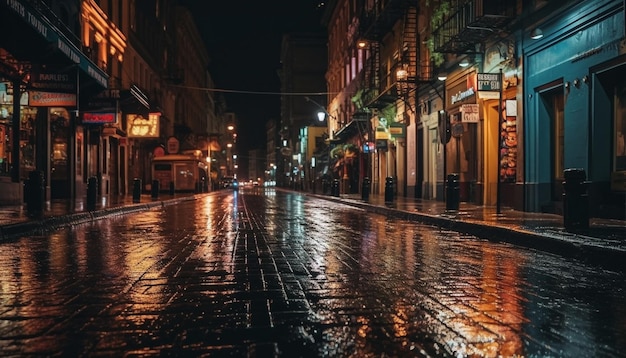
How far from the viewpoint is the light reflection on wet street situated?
4203 mm

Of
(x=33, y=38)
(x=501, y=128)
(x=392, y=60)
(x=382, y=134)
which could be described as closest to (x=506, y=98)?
(x=501, y=128)

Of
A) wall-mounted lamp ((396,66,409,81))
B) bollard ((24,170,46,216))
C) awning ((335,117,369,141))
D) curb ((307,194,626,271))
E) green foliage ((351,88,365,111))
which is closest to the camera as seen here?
curb ((307,194,626,271))

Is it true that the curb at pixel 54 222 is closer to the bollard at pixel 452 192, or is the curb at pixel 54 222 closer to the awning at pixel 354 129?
the bollard at pixel 452 192

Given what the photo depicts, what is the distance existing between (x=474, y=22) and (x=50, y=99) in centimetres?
1423

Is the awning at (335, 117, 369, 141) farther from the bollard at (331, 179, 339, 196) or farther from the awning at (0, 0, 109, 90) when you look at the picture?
the awning at (0, 0, 109, 90)

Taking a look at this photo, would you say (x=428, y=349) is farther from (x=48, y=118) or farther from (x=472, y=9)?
(x=48, y=118)

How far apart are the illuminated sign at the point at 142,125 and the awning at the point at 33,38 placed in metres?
16.9

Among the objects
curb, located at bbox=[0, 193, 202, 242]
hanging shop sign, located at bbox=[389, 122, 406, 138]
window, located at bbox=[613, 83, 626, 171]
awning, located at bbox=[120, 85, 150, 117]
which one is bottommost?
curb, located at bbox=[0, 193, 202, 242]

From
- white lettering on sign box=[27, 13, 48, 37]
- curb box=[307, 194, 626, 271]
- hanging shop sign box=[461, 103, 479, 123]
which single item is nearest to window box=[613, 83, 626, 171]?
curb box=[307, 194, 626, 271]

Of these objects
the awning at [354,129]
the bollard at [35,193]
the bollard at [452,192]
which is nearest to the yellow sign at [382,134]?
the awning at [354,129]

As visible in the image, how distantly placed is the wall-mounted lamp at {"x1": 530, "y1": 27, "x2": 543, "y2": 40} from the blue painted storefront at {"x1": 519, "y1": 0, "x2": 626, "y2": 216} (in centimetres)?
20

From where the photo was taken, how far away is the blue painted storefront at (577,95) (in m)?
13.9

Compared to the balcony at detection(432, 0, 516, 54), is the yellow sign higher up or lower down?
lower down

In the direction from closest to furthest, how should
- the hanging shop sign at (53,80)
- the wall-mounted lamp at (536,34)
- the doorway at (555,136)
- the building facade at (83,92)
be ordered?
the wall-mounted lamp at (536,34) → the doorway at (555,136) → the building facade at (83,92) → the hanging shop sign at (53,80)
